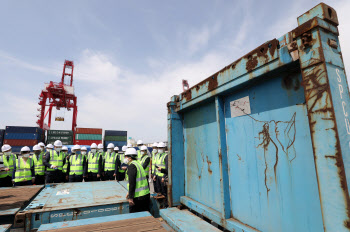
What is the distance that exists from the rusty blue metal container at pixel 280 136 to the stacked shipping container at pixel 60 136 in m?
26.2

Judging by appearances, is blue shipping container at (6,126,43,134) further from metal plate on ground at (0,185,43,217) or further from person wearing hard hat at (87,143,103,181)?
metal plate on ground at (0,185,43,217)

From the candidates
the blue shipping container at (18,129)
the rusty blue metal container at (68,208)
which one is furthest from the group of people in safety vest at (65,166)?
the blue shipping container at (18,129)

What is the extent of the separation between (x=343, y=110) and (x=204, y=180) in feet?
6.51

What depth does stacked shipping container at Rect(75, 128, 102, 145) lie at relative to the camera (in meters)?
25.2

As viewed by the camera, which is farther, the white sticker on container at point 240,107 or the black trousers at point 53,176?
the black trousers at point 53,176

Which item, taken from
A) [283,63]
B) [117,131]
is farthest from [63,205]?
[117,131]

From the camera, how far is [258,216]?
1920 millimetres

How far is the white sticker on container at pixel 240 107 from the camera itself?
7.00ft

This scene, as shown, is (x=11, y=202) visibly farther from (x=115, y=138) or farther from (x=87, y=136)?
(x=115, y=138)

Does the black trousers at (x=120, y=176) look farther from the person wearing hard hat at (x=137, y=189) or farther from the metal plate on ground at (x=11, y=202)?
the person wearing hard hat at (x=137, y=189)

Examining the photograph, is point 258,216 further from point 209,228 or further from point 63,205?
point 63,205

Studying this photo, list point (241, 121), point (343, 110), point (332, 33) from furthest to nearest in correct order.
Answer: point (241, 121) < point (332, 33) < point (343, 110)

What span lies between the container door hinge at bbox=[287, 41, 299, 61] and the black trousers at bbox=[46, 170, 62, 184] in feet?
27.7

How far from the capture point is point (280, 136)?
1.72m
